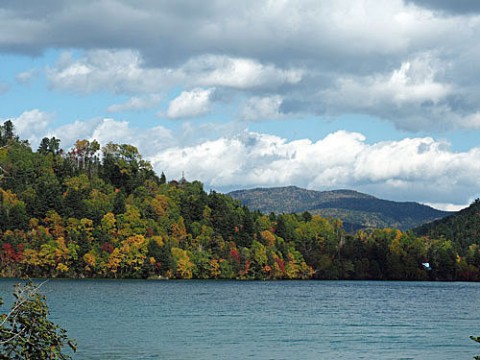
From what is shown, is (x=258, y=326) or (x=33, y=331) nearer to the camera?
(x=33, y=331)

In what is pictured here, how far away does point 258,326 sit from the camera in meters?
80.7

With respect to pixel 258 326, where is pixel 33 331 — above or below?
above

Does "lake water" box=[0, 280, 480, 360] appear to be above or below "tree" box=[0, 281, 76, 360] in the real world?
below

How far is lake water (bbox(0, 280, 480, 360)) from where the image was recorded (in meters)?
61.2

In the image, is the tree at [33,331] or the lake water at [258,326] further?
the lake water at [258,326]

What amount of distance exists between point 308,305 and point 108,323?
4326 cm

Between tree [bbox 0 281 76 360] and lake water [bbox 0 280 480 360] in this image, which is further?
lake water [bbox 0 280 480 360]

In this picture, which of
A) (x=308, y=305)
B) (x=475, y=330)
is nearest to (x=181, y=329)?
(x=475, y=330)

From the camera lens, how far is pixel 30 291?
23.2m

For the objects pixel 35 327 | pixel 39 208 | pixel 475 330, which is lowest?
pixel 475 330

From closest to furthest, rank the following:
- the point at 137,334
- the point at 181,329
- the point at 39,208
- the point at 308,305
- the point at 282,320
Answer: the point at 137,334 < the point at 181,329 < the point at 282,320 < the point at 308,305 < the point at 39,208

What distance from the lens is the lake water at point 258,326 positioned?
61.2 m

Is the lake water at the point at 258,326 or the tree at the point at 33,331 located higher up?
the tree at the point at 33,331

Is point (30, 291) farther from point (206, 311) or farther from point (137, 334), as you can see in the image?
point (206, 311)
